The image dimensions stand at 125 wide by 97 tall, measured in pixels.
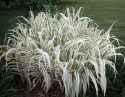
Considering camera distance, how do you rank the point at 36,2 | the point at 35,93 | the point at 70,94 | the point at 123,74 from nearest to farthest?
the point at 70,94 → the point at 35,93 → the point at 123,74 → the point at 36,2

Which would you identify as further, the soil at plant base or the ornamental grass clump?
the soil at plant base

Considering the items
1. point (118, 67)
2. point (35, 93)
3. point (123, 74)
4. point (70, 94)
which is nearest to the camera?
point (70, 94)

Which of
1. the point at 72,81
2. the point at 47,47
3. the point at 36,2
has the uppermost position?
the point at 36,2

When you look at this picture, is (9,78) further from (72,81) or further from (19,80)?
(72,81)

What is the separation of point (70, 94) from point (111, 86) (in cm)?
57

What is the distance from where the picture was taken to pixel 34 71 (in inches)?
77.7

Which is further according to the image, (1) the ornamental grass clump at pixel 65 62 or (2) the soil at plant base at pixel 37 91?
→ (2) the soil at plant base at pixel 37 91

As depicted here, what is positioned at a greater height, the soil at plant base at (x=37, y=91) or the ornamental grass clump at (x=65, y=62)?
the ornamental grass clump at (x=65, y=62)

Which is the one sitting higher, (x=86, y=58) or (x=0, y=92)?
(x=86, y=58)

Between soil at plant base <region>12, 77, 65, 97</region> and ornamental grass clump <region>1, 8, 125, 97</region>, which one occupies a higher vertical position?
ornamental grass clump <region>1, 8, 125, 97</region>

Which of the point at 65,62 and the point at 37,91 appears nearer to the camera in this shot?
the point at 65,62

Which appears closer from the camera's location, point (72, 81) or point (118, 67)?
point (72, 81)

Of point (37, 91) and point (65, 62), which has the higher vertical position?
point (65, 62)

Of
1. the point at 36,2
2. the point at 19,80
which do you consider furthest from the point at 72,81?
the point at 36,2
